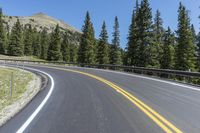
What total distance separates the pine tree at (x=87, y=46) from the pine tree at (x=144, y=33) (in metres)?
20.9

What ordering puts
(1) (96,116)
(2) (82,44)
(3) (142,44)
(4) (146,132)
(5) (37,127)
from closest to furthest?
(4) (146,132), (5) (37,127), (1) (96,116), (3) (142,44), (2) (82,44)

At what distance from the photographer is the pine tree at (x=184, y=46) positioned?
45906 millimetres

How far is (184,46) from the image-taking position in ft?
156

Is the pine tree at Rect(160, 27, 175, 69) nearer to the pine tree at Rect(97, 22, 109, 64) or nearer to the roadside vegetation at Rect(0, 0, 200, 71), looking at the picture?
the roadside vegetation at Rect(0, 0, 200, 71)

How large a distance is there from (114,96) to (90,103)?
2.00 metres

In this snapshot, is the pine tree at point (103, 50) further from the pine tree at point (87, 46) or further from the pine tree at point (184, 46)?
the pine tree at point (184, 46)

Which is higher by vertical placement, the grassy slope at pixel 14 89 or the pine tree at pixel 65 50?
the pine tree at pixel 65 50

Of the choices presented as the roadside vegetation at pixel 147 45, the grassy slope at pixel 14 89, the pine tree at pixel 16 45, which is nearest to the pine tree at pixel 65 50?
the roadside vegetation at pixel 147 45

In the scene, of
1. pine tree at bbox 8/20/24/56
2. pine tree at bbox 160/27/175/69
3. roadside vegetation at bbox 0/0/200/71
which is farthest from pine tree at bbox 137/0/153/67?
pine tree at bbox 8/20/24/56

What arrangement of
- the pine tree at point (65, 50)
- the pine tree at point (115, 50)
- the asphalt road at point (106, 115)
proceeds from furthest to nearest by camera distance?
the pine tree at point (65, 50) → the pine tree at point (115, 50) → the asphalt road at point (106, 115)

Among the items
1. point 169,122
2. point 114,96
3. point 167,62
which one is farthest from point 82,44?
point 169,122

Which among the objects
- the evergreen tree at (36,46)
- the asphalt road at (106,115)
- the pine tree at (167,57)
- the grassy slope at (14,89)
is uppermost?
the evergreen tree at (36,46)

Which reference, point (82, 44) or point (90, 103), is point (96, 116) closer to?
point (90, 103)

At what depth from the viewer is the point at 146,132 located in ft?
23.0
